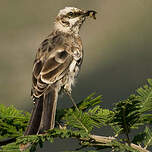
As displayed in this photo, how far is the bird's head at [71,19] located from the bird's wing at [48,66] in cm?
70

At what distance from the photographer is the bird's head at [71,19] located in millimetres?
4207

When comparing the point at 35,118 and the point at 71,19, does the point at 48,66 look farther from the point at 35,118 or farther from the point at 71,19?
the point at 71,19

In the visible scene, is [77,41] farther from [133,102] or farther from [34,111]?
[133,102]

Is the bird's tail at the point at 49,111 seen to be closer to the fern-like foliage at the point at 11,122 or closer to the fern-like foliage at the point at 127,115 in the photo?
the fern-like foliage at the point at 11,122

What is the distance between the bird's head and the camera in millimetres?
4207

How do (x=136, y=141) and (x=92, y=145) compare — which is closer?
(x=92, y=145)

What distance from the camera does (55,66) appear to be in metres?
3.19

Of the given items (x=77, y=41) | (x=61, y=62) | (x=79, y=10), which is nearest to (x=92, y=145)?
(x=61, y=62)

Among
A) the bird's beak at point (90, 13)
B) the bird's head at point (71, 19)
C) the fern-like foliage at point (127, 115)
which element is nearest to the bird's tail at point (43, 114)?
the fern-like foliage at point (127, 115)

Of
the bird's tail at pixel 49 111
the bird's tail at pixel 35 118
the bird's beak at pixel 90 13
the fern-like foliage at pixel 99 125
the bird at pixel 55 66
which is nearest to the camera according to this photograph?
the fern-like foliage at pixel 99 125

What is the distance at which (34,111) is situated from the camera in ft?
7.80

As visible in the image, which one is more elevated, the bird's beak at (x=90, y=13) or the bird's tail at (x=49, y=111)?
the bird's beak at (x=90, y=13)

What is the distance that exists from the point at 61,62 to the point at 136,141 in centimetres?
168

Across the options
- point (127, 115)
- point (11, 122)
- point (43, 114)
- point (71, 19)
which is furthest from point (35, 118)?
point (71, 19)
